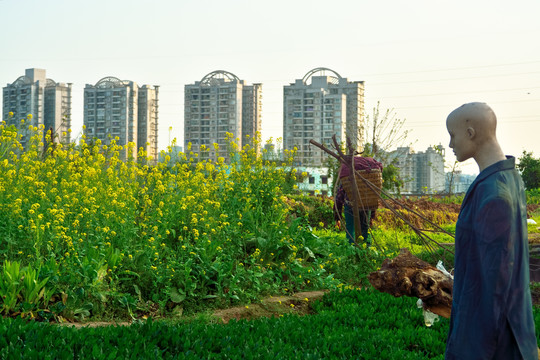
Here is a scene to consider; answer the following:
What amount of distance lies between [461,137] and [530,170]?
2267 cm

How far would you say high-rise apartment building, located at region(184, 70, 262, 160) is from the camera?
257 feet

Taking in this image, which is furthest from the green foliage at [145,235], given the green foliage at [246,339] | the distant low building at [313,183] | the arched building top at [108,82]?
the arched building top at [108,82]

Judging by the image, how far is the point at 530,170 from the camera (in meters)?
22.8

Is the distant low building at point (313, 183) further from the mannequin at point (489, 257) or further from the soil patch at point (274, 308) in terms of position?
the mannequin at point (489, 257)

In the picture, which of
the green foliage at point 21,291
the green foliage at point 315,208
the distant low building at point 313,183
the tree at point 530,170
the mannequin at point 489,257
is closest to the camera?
the mannequin at point 489,257

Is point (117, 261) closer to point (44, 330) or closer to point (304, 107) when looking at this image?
point (44, 330)

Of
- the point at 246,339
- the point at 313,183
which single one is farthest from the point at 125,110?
the point at 246,339

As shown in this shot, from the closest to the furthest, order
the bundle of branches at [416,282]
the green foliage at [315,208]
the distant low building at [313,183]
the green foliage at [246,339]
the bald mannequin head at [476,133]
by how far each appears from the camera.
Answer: the bald mannequin head at [476,133] < the green foliage at [246,339] < the bundle of branches at [416,282] < the green foliage at [315,208] < the distant low building at [313,183]

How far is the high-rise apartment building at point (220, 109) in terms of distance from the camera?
78.2 m

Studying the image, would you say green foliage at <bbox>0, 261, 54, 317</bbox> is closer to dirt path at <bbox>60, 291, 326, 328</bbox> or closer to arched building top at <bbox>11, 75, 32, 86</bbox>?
dirt path at <bbox>60, 291, 326, 328</bbox>

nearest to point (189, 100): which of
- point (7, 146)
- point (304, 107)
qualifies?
point (304, 107)

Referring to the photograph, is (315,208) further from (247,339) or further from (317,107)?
(317,107)

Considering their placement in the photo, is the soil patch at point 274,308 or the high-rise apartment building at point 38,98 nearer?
the soil patch at point 274,308

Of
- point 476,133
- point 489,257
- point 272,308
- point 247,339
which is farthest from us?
point 272,308
